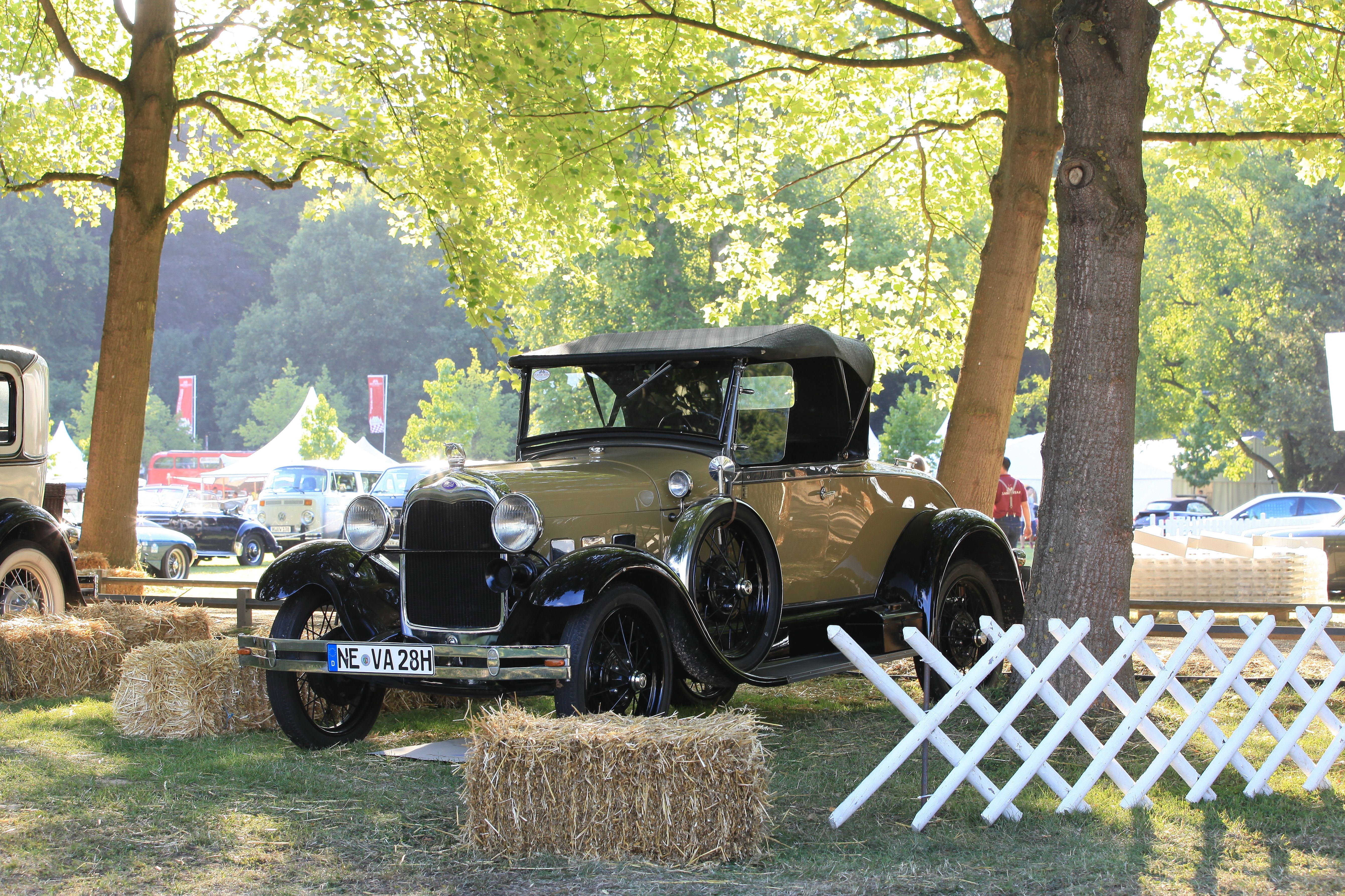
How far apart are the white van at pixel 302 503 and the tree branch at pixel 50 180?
454 inches

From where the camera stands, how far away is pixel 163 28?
12.9 m

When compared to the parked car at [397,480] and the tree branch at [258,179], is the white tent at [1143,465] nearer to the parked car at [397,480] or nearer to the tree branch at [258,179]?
the parked car at [397,480]

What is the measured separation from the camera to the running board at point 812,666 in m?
6.15

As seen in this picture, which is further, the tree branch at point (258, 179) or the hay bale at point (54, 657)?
the tree branch at point (258, 179)

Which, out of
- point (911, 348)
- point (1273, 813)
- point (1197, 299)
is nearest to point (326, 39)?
point (911, 348)

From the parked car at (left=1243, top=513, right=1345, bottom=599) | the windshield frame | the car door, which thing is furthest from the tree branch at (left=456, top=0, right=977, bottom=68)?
the parked car at (left=1243, top=513, right=1345, bottom=599)

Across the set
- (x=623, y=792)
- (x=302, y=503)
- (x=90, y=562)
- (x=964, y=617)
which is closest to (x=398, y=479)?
(x=302, y=503)

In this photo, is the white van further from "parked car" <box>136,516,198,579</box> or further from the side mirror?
the side mirror

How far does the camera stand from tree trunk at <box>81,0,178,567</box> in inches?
488

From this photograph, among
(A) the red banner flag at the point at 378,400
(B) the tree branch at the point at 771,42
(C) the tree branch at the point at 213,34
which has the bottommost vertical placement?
(A) the red banner flag at the point at 378,400

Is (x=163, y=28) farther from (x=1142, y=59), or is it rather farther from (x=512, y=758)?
(x=512, y=758)

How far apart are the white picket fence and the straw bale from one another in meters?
3.41

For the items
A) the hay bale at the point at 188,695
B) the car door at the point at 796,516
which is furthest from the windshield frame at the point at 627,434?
the hay bale at the point at 188,695

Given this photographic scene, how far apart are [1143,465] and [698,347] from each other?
1386 inches
